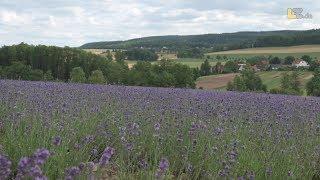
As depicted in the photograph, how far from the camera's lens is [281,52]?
2894 inches

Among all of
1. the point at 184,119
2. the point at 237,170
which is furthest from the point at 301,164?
the point at 184,119

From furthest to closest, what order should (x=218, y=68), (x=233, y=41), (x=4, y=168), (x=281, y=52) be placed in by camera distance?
1. (x=233, y=41)
2. (x=281, y=52)
3. (x=218, y=68)
4. (x=4, y=168)

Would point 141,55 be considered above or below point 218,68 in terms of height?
above

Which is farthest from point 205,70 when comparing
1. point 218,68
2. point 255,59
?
point 255,59

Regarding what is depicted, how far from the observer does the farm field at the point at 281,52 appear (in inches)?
2732

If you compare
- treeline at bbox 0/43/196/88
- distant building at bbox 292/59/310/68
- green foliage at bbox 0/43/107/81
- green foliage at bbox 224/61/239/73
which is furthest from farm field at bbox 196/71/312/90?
green foliage at bbox 0/43/107/81

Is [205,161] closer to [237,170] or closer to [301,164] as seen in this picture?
[237,170]

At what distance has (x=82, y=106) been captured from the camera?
19.8 feet

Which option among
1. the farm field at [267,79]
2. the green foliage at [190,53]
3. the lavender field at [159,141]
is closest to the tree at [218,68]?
the farm field at [267,79]

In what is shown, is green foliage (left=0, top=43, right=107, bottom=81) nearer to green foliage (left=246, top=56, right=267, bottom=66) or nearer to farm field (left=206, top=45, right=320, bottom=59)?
green foliage (left=246, top=56, right=267, bottom=66)

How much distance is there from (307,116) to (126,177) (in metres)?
3.86

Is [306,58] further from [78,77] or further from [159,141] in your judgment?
[159,141]

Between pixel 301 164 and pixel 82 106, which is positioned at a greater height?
pixel 82 106

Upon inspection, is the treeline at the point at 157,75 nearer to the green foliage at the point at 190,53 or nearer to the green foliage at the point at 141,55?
the green foliage at the point at 141,55
